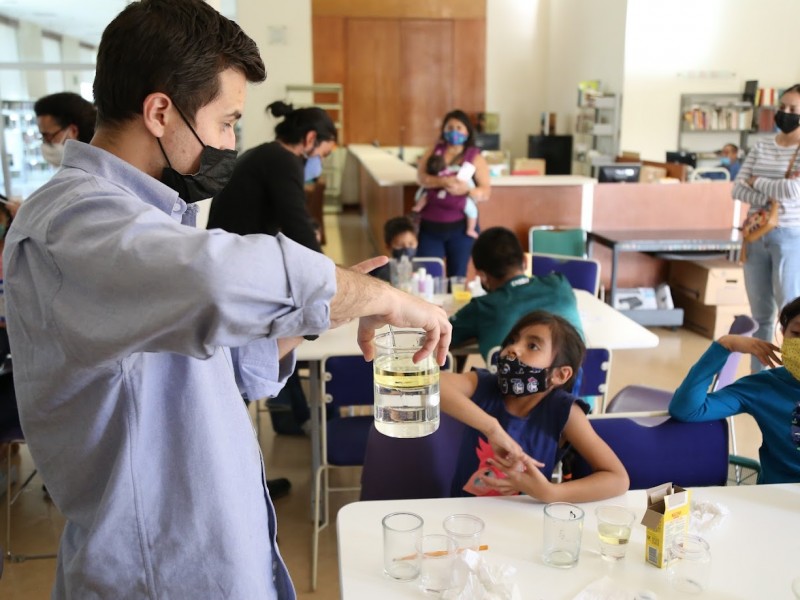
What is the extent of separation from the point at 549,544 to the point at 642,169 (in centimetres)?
572

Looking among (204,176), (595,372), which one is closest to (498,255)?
(595,372)

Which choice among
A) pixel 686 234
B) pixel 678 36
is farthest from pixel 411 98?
pixel 686 234

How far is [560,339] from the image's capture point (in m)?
2.04

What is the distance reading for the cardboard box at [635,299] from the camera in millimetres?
5766

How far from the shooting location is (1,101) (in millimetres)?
7777

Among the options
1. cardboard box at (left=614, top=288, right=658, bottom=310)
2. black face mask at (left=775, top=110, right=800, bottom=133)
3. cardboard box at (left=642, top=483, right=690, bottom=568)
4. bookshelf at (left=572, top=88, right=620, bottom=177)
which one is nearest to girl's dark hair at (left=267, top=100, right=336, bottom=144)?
cardboard box at (left=642, top=483, right=690, bottom=568)

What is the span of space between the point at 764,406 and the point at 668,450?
31 centimetres

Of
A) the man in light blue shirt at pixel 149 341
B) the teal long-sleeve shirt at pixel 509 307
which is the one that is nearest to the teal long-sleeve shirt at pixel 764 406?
the teal long-sleeve shirt at pixel 509 307

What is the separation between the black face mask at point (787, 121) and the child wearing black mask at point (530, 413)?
267 centimetres

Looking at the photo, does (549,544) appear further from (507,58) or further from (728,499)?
(507,58)

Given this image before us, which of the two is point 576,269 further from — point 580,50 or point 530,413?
point 580,50

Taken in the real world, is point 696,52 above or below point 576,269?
above

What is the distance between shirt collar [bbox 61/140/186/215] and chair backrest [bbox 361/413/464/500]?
1.12m

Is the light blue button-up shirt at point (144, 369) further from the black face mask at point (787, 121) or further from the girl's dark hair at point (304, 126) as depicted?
the black face mask at point (787, 121)
